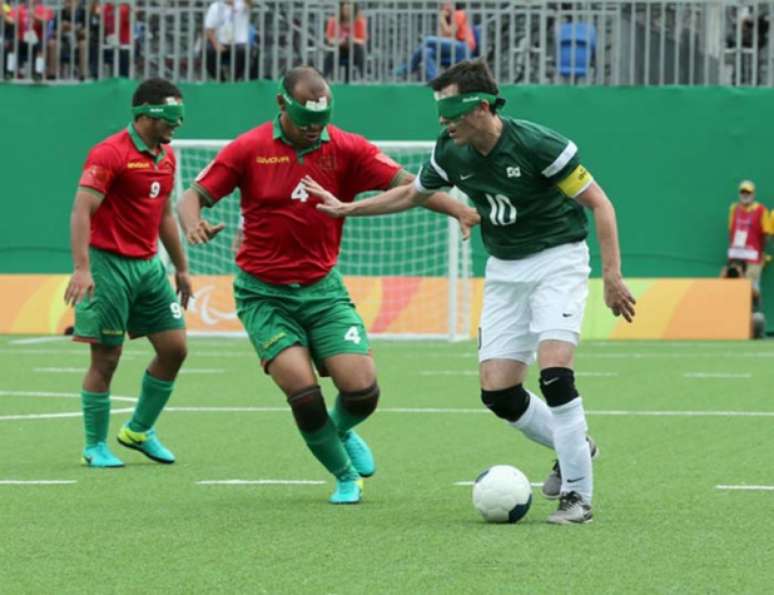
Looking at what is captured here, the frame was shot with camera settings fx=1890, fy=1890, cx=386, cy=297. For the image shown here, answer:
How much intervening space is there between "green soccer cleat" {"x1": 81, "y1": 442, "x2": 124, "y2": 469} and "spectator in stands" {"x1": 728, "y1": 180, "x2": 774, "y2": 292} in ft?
51.9

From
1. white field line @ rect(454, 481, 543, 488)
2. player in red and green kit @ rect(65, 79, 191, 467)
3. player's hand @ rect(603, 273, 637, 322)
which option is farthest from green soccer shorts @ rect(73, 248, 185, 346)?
player's hand @ rect(603, 273, 637, 322)

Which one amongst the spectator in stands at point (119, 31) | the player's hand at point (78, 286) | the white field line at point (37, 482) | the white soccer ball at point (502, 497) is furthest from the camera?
the spectator in stands at point (119, 31)

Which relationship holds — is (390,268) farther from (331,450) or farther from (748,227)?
(331,450)

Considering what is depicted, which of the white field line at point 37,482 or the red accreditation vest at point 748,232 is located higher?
the white field line at point 37,482

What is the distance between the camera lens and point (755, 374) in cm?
1861

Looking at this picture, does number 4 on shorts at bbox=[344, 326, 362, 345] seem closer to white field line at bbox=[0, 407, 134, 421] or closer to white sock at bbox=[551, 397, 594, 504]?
white sock at bbox=[551, 397, 594, 504]

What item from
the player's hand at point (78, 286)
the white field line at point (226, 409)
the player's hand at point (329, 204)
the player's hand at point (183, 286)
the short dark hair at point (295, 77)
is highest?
the short dark hair at point (295, 77)

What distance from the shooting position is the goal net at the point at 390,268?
80.4ft

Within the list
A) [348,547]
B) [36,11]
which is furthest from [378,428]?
[36,11]

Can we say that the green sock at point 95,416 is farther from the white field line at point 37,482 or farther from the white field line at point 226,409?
the white field line at point 226,409

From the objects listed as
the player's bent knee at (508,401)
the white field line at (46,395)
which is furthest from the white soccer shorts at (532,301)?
the white field line at (46,395)

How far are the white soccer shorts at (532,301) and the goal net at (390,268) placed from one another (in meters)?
14.4

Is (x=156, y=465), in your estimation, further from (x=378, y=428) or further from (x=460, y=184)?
(x=460, y=184)

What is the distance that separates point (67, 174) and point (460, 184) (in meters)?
18.9
